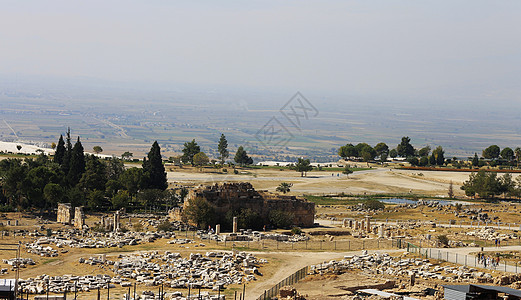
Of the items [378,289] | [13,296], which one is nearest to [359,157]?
[378,289]

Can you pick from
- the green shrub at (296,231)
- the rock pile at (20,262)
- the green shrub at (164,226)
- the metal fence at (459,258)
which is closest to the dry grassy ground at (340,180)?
the green shrub at (296,231)

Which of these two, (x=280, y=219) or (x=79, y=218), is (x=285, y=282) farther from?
(x=79, y=218)

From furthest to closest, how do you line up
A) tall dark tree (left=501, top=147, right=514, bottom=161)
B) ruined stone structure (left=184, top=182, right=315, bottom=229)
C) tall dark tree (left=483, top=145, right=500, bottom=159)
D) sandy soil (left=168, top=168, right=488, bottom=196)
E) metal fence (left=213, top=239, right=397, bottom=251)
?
tall dark tree (left=483, top=145, right=500, bottom=159)
tall dark tree (left=501, top=147, right=514, bottom=161)
sandy soil (left=168, top=168, right=488, bottom=196)
ruined stone structure (left=184, top=182, right=315, bottom=229)
metal fence (left=213, top=239, right=397, bottom=251)

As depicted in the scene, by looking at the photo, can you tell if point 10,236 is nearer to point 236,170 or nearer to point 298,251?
point 298,251

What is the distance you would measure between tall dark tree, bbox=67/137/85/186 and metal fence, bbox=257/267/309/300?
37.7 metres

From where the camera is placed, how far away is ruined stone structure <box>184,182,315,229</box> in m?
56.3

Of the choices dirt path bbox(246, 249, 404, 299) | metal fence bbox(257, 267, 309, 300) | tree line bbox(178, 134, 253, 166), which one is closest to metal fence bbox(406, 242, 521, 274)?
dirt path bbox(246, 249, 404, 299)

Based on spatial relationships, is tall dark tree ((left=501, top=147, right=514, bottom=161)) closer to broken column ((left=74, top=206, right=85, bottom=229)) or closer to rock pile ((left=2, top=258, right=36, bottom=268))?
broken column ((left=74, top=206, right=85, bottom=229))

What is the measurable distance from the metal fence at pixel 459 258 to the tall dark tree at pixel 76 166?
127ft

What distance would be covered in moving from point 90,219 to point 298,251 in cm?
2248

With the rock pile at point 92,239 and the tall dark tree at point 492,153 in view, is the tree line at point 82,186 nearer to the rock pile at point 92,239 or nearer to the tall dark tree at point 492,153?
the rock pile at point 92,239

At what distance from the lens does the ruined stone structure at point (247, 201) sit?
56.3 metres

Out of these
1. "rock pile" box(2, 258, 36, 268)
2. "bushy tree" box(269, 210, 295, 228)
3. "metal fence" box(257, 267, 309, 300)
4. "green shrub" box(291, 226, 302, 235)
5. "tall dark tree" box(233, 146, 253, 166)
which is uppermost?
"tall dark tree" box(233, 146, 253, 166)

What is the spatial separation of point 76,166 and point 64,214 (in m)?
13.6
